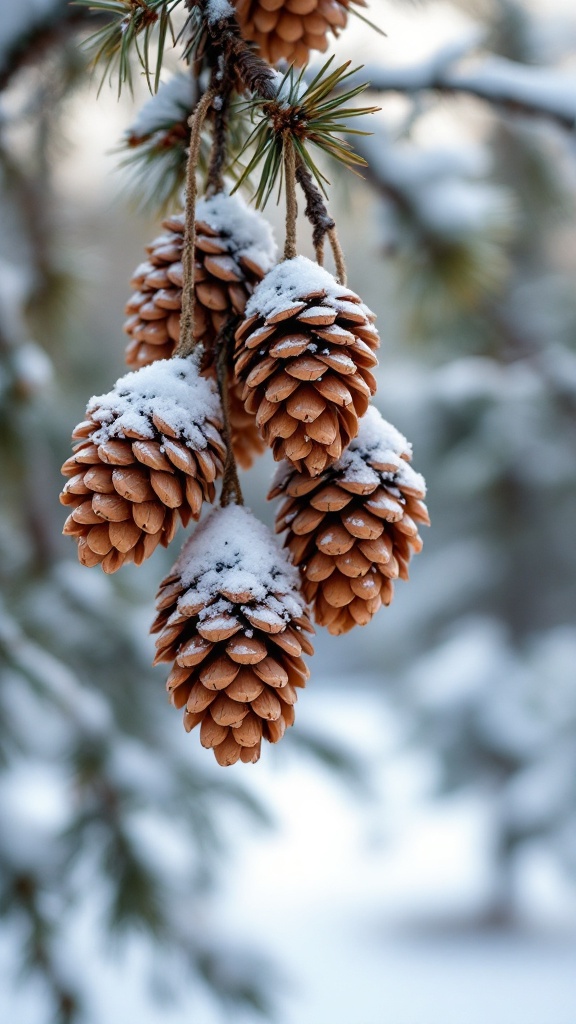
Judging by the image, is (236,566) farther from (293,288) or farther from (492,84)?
(492,84)

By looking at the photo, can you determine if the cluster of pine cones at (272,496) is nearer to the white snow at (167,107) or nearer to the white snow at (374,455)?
the white snow at (374,455)

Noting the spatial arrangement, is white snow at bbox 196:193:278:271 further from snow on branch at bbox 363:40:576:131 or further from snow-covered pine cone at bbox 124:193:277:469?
snow on branch at bbox 363:40:576:131

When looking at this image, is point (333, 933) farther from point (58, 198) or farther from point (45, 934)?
point (58, 198)

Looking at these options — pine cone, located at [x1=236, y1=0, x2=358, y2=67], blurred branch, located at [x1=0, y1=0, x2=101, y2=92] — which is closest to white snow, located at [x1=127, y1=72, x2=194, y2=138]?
pine cone, located at [x1=236, y1=0, x2=358, y2=67]

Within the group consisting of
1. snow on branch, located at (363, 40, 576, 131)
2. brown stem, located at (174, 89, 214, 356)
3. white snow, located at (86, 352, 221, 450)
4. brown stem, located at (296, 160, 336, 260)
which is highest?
snow on branch, located at (363, 40, 576, 131)

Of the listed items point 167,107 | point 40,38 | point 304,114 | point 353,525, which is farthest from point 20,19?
point 353,525

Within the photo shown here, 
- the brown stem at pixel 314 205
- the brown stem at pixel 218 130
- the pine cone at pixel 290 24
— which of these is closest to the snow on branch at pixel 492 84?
the pine cone at pixel 290 24

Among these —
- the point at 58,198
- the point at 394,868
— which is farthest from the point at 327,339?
the point at 394,868
